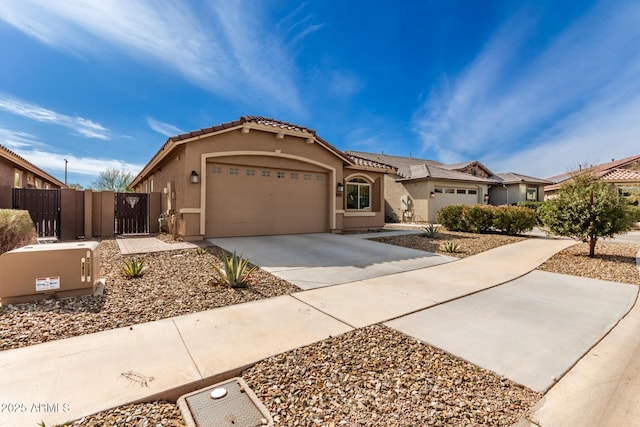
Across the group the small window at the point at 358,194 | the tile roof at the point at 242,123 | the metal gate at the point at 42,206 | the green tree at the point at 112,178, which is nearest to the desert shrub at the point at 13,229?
the tile roof at the point at 242,123

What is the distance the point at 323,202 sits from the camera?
12.5m

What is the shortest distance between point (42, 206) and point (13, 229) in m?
5.49

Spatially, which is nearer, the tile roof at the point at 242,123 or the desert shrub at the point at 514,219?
the tile roof at the point at 242,123

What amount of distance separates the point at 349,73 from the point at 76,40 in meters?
11.1

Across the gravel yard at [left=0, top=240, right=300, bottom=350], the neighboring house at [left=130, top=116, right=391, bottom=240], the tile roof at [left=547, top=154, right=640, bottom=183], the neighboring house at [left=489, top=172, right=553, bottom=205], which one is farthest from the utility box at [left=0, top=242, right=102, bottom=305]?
the neighboring house at [left=489, top=172, right=553, bottom=205]

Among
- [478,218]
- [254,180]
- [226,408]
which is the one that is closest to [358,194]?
[254,180]

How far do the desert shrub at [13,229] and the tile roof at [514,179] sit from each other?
106 feet

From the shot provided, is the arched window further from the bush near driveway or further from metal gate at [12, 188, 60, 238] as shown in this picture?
metal gate at [12, 188, 60, 238]

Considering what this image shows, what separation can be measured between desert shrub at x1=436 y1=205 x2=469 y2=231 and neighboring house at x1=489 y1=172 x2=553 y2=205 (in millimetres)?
15722

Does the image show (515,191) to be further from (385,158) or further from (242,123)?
(242,123)

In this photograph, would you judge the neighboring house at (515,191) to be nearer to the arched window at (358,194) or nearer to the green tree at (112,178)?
the arched window at (358,194)

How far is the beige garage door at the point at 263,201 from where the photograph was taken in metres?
9.96

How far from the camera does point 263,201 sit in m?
10.8

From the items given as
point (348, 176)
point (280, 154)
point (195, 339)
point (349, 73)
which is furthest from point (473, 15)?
point (195, 339)
